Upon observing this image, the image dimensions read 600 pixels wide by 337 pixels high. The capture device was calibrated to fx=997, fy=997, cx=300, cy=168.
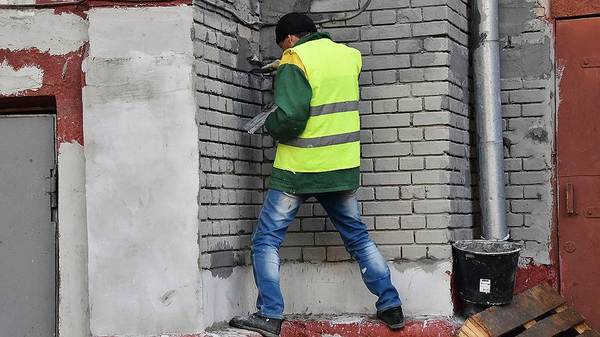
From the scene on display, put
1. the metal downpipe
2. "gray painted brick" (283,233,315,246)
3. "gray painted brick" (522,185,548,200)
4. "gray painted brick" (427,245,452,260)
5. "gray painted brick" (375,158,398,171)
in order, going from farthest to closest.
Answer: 1. "gray painted brick" (522,185,548,200)
2. the metal downpipe
3. "gray painted brick" (283,233,315,246)
4. "gray painted brick" (375,158,398,171)
5. "gray painted brick" (427,245,452,260)

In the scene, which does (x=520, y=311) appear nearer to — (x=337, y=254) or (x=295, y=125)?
(x=337, y=254)

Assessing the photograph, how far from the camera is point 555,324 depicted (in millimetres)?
5543

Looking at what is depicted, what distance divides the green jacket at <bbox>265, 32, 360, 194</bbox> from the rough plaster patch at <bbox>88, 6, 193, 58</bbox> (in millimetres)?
532

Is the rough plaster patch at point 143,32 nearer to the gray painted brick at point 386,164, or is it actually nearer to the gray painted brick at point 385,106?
the gray painted brick at point 385,106

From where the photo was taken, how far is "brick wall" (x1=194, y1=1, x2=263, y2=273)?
5.27m

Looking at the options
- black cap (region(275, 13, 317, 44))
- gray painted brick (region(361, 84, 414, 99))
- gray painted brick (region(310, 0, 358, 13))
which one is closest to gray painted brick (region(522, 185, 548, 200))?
gray painted brick (region(361, 84, 414, 99))

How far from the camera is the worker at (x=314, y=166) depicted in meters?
5.20

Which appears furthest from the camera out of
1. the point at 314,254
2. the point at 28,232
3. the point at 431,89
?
the point at 314,254

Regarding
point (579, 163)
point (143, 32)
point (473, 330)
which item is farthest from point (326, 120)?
point (579, 163)

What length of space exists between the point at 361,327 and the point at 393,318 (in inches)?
7.6

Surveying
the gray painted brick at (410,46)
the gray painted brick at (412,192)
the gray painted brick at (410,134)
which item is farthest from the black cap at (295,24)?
the gray painted brick at (412,192)

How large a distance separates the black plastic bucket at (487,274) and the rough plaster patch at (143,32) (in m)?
1.87

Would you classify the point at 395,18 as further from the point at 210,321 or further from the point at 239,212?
the point at 210,321

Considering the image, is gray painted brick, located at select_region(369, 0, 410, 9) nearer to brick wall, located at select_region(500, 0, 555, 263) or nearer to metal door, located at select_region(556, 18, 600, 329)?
brick wall, located at select_region(500, 0, 555, 263)
